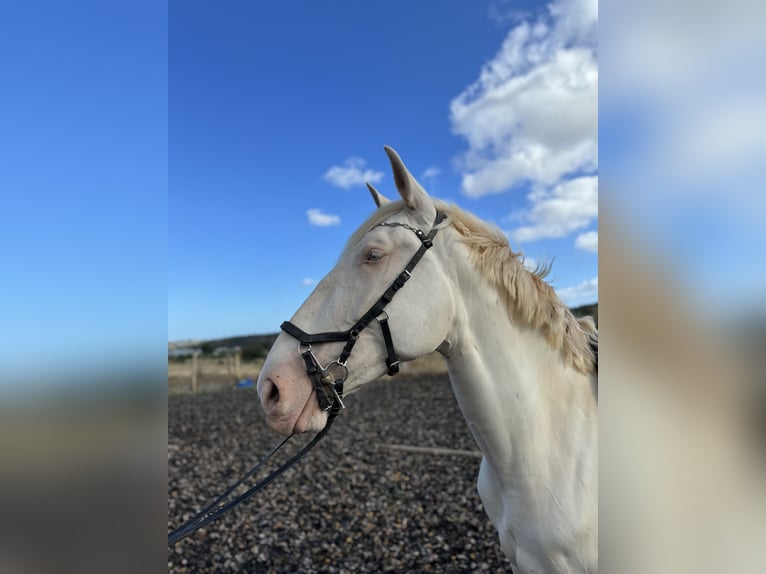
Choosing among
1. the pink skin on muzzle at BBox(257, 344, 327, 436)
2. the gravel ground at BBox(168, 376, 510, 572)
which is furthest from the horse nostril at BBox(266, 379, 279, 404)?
the gravel ground at BBox(168, 376, 510, 572)

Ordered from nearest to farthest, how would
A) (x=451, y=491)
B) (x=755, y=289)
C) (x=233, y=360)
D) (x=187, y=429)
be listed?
(x=755, y=289) < (x=451, y=491) < (x=187, y=429) < (x=233, y=360)

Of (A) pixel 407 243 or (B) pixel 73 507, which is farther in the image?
(A) pixel 407 243

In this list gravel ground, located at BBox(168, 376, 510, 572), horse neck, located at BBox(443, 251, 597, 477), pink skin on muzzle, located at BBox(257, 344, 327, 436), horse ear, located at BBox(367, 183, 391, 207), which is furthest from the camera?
gravel ground, located at BBox(168, 376, 510, 572)

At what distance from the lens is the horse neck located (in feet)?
6.25

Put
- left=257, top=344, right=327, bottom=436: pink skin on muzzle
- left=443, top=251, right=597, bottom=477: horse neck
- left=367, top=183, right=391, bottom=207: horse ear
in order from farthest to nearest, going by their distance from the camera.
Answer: left=367, top=183, right=391, bottom=207: horse ear < left=443, top=251, right=597, bottom=477: horse neck < left=257, top=344, right=327, bottom=436: pink skin on muzzle

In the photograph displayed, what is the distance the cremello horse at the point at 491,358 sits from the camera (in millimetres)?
1836

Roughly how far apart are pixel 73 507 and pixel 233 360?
2722 cm

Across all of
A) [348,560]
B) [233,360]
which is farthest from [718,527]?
[233,360]

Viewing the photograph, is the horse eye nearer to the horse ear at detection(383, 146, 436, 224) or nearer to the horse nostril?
the horse ear at detection(383, 146, 436, 224)

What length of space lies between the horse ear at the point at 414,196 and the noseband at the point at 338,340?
214 millimetres

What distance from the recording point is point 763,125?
1.68 feet

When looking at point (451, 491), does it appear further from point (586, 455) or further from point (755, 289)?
point (755, 289)

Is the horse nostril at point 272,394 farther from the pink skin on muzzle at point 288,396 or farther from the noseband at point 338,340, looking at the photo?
the noseband at point 338,340

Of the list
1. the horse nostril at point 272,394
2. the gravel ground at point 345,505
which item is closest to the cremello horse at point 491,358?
the horse nostril at point 272,394
